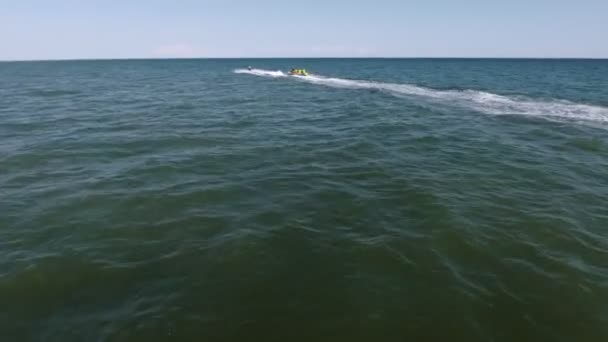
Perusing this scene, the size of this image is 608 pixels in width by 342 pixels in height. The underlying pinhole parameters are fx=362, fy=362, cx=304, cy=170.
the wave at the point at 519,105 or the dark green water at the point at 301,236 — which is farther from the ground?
the wave at the point at 519,105

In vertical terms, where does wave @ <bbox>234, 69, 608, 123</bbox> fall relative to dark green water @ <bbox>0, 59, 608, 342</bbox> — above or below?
above

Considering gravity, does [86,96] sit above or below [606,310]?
above

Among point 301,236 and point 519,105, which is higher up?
point 519,105

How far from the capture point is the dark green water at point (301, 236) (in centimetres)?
784

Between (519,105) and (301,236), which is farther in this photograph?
(519,105)

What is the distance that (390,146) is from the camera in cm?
2150

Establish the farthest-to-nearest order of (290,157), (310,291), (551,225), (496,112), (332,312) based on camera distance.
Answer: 1. (496,112)
2. (290,157)
3. (551,225)
4. (310,291)
5. (332,312)

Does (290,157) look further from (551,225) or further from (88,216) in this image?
(551,225)

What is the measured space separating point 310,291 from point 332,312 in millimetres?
869

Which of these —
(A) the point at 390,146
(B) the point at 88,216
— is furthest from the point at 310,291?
(A) the point at 390,146

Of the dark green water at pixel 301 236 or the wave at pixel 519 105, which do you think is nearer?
the dark green water at pixel 301 236

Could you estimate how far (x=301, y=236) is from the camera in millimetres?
11172

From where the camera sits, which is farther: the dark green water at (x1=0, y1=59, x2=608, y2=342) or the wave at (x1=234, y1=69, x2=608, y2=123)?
the wave at (x1=234, y1=69, x2=608, y2=123)

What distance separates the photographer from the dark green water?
7.84 meters
